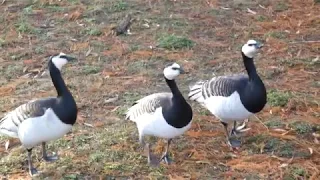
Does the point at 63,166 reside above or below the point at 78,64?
above

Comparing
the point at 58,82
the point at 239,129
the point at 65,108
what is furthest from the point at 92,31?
the point at 65,108

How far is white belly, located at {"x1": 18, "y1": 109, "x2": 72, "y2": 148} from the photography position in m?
5.31

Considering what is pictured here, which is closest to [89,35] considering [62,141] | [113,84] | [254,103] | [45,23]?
[45,23]

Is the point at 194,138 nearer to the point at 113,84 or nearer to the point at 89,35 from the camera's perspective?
the point at 113,84

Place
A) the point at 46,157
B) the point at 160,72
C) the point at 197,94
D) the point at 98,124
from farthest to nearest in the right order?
the point at 160,72 < the point at 98,124 < the point at 197,94 < the point at 46,157

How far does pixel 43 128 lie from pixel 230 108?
1.66 m

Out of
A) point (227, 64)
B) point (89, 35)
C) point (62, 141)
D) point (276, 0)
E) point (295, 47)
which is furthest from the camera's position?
point (276, 0)

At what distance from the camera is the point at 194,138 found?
20.3 ft

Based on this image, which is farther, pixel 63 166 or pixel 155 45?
pixel 155 45

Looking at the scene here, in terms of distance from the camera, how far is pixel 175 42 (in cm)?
895

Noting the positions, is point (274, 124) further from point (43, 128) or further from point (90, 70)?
point (90, 70)

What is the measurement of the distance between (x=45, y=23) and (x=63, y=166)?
4.94 meters

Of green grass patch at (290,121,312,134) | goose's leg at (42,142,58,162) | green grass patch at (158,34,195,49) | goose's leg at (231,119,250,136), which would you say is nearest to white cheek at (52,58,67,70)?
goose's leg at (42,142,58,162)

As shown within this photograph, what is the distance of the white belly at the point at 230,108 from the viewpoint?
18.9ft
